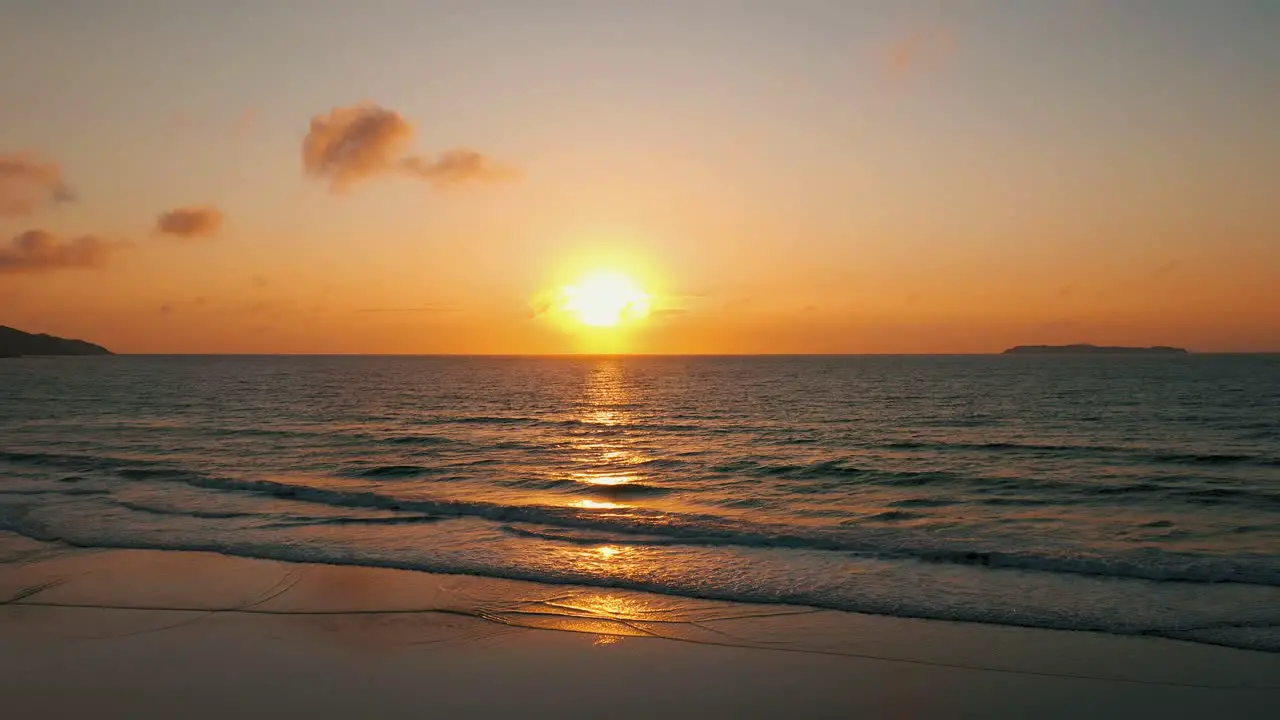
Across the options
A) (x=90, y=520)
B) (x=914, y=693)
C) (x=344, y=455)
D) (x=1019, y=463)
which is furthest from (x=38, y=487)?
(x=1019, y=463)

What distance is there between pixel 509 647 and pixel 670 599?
3.35 meters

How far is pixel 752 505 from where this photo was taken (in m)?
22.7

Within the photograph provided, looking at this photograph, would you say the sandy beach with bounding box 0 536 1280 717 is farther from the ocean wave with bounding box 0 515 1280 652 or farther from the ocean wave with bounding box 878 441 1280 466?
the ocean wave with bounding box 878 441 1280 466

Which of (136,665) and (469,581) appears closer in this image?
(136,665)

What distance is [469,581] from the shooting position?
14.3 m

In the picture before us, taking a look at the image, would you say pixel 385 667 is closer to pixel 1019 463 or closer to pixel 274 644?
pixel 274 644

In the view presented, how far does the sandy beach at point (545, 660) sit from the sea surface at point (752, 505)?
4.32 feet

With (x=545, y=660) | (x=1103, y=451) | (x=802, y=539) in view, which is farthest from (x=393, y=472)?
(x=1103, y=451)

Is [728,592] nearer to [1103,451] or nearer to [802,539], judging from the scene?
[802,539]

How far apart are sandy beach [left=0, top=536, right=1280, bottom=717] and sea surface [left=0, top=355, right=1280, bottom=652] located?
1317mm

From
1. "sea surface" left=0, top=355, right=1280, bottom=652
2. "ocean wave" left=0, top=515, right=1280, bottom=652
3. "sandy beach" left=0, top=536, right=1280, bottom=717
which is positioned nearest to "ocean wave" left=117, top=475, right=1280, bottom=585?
"sea surface" left=0, top=355, right=1280, bottom=652

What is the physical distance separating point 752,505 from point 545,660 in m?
13.3

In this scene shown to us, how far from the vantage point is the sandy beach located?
345 inches

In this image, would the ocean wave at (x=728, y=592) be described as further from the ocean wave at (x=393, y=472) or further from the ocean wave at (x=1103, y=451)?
the ocean wave at (x=1103, y=451)
